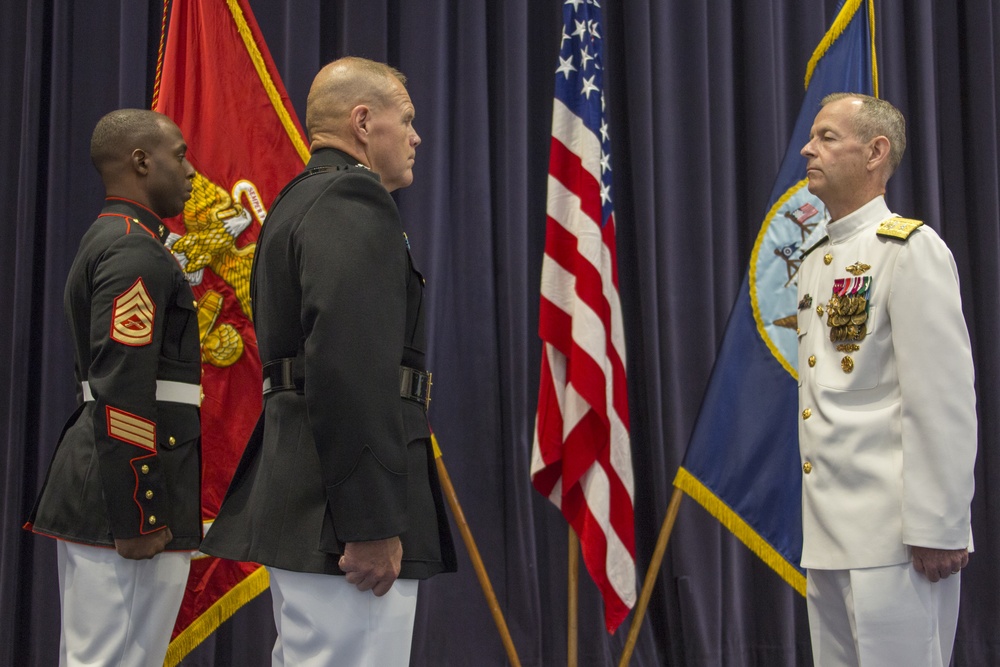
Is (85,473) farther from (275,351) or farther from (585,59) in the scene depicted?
(585,59)

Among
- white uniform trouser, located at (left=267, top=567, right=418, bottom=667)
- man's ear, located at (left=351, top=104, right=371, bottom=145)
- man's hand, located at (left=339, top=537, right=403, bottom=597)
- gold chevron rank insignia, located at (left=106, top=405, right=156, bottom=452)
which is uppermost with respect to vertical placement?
man's ear, located at (left=351, top=104, right=371, bottom=145)

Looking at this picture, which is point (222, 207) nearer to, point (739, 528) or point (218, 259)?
point (218, 259)

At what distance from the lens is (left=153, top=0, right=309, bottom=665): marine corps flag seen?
251 cm

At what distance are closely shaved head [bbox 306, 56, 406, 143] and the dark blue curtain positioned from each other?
1609 millimetres

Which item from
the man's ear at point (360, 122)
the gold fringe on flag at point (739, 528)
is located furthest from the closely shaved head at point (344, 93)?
the gold fringe on flag at point (739, 528)

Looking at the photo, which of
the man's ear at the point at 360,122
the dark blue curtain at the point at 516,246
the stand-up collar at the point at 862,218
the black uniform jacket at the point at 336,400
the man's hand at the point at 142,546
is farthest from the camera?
the dark blue curtain at the point at 516,246

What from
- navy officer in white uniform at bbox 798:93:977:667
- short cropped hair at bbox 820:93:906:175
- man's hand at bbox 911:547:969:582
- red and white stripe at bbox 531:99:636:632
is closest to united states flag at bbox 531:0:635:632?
red and white stripe at bbox 531:99:636:632

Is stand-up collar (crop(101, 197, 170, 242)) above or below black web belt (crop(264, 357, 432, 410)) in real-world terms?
→ above

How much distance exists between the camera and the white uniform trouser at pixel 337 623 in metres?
1.32

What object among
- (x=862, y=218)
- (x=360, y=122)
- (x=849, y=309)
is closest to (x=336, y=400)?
(x=360, y=122)

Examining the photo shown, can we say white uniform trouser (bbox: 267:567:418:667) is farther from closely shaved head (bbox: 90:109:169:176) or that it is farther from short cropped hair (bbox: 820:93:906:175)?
short cropped hair (bbox: 820:93:906:175)

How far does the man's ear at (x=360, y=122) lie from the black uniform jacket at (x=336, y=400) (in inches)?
2.3

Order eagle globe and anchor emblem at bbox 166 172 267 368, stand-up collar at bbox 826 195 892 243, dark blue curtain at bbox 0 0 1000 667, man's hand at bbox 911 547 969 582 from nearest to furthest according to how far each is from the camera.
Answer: man's hand at bbox 911 547 969 582, stand-up collar at bbox 826 195 892 243, eagle globe and anchor emblem at bbox 166 172 267 368, dark blue curtain at bbox 0 0 1000 667

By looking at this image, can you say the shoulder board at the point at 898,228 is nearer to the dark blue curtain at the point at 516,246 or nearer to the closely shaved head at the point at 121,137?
the dark blue curtain at the point at 516,246
